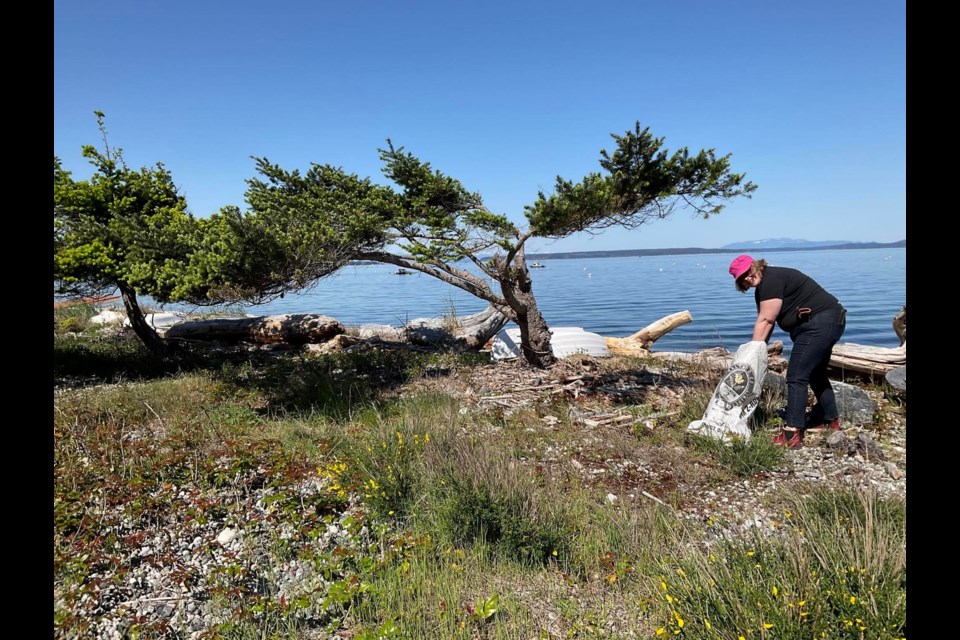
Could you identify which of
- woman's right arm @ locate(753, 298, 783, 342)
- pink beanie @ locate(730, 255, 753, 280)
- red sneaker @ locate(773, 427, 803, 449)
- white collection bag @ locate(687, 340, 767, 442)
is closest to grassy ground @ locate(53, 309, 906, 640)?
white collection bag @ locate(687, 340, 767, 442)

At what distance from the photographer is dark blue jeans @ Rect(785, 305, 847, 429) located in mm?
5996

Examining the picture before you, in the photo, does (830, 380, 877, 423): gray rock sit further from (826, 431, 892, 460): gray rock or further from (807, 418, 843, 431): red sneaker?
(826, 431, 892, 460): gray rock

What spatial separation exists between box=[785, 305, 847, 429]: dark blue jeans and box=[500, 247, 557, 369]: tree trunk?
16.8 ft

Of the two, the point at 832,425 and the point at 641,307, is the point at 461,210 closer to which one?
the point at 832,425

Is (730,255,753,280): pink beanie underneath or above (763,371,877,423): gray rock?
above

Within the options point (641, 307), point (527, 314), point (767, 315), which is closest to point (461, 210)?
point (527, 314)

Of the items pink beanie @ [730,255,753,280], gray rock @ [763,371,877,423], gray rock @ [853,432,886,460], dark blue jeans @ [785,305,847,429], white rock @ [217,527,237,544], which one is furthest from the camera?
gray rock @ [763,371,877,423]

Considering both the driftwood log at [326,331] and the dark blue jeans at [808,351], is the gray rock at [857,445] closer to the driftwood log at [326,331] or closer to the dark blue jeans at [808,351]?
the dark blue jeans at [808,351]

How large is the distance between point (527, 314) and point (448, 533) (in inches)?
284

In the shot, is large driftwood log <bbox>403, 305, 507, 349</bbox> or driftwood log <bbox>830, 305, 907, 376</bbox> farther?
large driftwood log <bbox>403, 305, 507, 349</bbox>
